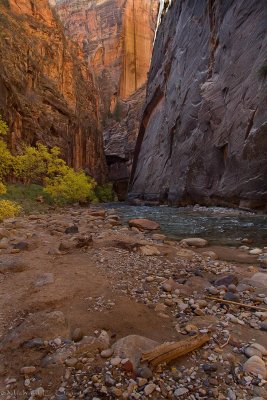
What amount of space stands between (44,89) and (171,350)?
118 ft

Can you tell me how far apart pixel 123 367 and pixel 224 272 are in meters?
2.86

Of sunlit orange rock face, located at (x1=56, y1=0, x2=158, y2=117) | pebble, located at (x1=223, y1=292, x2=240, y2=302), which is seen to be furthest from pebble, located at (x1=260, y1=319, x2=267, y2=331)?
sunlit orange rock face, located at (x1=56, y1=0, x2=158, y2=117)

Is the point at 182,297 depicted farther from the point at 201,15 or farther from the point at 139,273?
the point at 201,15

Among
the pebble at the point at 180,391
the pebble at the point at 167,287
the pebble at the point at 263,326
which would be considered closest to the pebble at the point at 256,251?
the pebble at the point at 167,287

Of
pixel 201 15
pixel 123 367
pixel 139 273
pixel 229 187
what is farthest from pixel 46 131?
pixel 123 367

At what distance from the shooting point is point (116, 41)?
262 ft

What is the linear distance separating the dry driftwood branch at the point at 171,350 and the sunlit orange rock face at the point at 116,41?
251 feet

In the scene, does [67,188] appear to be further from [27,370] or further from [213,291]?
[27,370]

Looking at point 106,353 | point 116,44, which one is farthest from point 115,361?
point 116,44

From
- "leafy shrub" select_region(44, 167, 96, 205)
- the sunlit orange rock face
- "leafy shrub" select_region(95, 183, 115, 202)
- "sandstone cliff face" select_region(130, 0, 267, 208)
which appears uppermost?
the sunlit orange rock face

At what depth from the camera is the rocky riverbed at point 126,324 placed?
191 cm

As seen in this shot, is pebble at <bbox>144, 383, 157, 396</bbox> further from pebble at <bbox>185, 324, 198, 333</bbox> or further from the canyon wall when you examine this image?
the canyon wall

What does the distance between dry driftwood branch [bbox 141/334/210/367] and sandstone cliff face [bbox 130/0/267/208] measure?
476 inches

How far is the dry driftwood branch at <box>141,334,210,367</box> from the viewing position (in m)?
2.10
